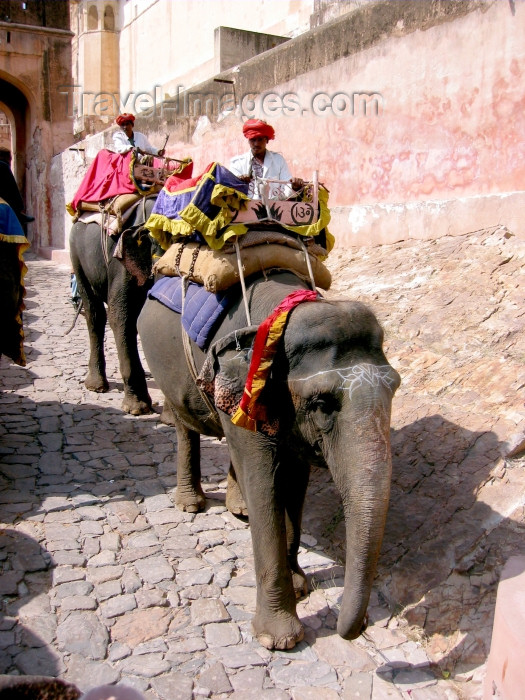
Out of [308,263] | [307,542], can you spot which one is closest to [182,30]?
[308,263]

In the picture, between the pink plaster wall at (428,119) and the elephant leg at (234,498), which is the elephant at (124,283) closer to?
the elephant leg at (234,498)

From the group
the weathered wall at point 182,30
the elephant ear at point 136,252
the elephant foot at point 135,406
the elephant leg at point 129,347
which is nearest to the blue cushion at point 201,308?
the elephant ear at point 136,252

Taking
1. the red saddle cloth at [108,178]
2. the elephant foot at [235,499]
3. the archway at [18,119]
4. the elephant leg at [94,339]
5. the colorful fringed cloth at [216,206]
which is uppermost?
the archway at [18,119]

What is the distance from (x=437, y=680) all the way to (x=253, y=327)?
6.43 feet

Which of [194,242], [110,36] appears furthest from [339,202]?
[110,36]

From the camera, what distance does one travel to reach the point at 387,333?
6.40 metres

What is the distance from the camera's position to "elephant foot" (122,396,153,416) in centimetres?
712

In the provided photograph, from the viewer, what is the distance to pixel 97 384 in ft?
26.0

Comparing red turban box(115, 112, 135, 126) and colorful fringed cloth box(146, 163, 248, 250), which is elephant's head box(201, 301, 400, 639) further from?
red turban box(115, 112, 135, 126)

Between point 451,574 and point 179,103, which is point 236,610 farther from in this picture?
point 179,103

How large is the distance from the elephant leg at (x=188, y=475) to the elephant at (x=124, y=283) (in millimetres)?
2003

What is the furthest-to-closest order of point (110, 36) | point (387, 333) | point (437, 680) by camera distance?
point (110, 36)
point (387, 333)
point (437, 680)

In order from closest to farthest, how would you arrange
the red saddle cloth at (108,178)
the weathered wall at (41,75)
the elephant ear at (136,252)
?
the elephant ear at (136,252) → the red saddle cloth at (108,178) → the weathered wall at (41,75)

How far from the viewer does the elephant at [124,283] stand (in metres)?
6.77
